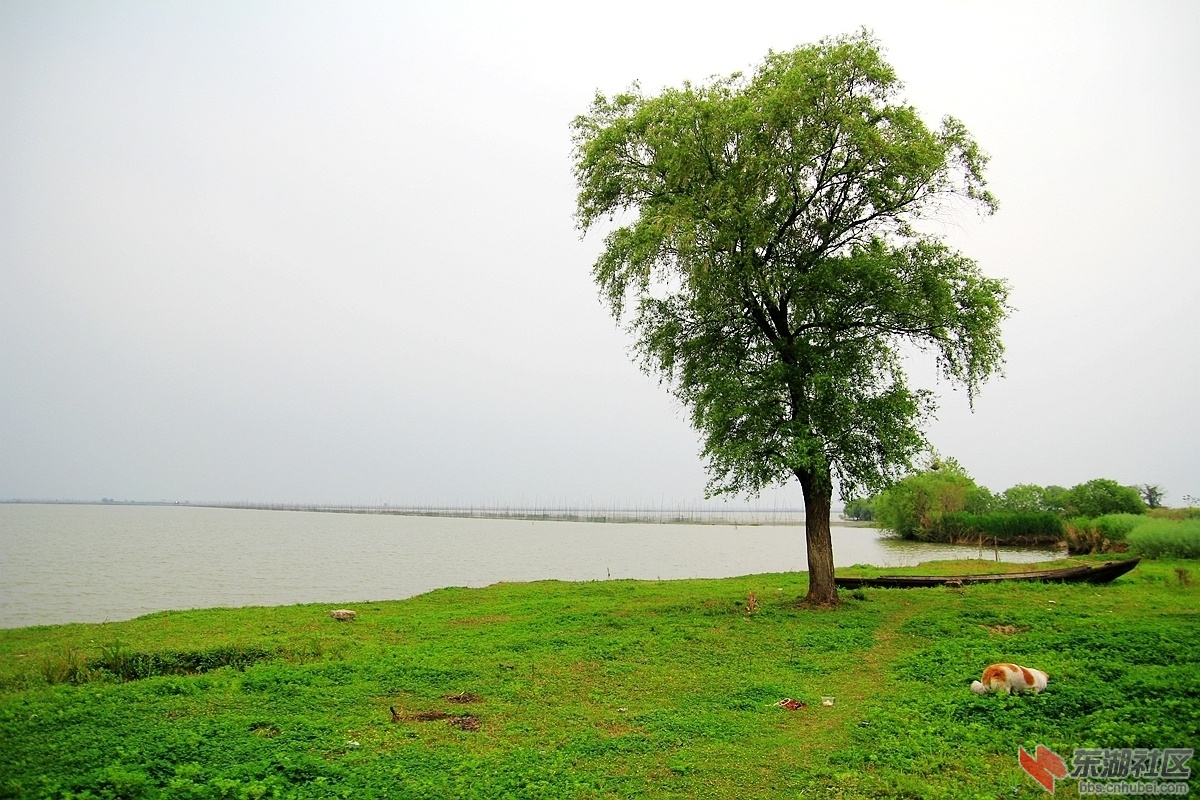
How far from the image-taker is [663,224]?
54.0 feet

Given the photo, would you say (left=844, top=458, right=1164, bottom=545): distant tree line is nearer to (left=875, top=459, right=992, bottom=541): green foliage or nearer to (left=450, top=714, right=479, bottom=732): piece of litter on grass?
(left=875, top=459, right=992, bottom=541): green foliage

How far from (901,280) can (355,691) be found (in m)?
15.1

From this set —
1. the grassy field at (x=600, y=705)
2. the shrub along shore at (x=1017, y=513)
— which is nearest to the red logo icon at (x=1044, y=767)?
the grassy field at (x=600, y=705)

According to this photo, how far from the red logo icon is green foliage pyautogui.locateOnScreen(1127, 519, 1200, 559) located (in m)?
34.2

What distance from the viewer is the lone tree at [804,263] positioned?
1670 cm

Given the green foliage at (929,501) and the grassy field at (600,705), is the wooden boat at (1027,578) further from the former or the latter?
the green foliage at (929,501)

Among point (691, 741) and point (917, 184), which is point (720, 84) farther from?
point (691, 741)

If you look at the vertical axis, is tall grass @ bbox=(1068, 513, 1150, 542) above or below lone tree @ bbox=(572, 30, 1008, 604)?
below

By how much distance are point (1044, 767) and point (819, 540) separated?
12.9 meters

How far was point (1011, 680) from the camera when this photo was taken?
9086 millimetres

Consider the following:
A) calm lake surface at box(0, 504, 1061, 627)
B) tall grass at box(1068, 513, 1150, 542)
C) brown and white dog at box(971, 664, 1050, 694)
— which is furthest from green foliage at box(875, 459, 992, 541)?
brown and white dog at box(971, 664, 1050, 694)

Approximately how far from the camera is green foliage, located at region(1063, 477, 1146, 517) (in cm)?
6562

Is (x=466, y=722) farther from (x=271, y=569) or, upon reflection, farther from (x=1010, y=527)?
(x=1010, y=527)

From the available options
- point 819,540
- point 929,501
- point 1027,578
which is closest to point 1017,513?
point 929,501
